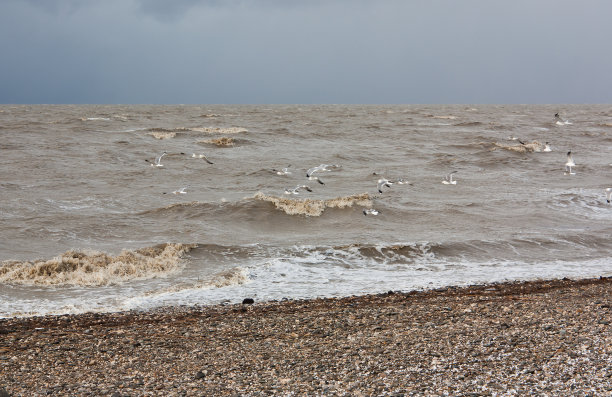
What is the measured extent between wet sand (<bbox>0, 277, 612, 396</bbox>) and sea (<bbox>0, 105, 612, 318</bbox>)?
1.46 metres

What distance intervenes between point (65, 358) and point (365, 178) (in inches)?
673

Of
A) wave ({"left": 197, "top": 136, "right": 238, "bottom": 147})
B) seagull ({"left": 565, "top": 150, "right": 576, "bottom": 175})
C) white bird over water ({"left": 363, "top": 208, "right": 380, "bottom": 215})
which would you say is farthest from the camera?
wave ({"left": 197, "top": 136, "right": 238, "bottom": 147})

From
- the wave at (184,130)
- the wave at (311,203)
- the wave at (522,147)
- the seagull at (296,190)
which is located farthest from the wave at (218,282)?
the wave at (184,130)

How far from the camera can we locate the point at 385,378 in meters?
4.91

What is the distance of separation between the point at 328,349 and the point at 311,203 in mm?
10437

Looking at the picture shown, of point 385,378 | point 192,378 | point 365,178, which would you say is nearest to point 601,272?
point 385,378

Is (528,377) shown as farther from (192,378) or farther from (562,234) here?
(562,234)

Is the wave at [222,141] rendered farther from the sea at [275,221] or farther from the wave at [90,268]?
the wave at [90,268]

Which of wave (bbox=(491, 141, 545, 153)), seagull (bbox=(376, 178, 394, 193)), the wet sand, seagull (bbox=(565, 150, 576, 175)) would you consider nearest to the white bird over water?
seagull (bbox=(376, 178, 394, 193))

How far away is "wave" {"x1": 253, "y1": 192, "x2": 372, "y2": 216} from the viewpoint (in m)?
15.5

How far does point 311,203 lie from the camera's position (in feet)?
52.6

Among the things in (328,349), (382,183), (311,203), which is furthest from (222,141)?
(328,349)

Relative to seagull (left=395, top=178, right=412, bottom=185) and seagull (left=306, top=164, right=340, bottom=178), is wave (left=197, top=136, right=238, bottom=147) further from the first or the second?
seagull (left=395, top=178, right=412, bottom=185)

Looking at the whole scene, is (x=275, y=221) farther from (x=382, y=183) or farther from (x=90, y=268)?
(x=90, y=268)
